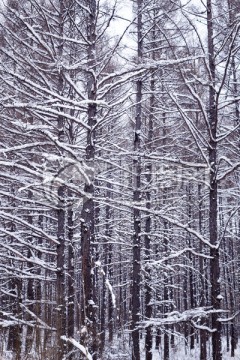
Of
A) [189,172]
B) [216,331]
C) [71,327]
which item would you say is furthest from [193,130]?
[71,327]

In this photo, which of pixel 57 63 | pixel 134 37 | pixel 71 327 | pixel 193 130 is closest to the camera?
pixel 193 130

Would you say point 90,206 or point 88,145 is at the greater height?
point 88,145

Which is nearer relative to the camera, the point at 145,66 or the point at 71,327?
the point at 145,66

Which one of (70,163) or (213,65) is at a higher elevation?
(213,65)

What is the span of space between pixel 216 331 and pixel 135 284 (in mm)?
5498

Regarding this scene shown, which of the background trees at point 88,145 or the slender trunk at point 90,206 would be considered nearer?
the background trees at point 88,145

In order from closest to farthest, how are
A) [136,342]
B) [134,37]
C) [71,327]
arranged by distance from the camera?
1. [71,327]
2. [136,342]
3. [134,37]

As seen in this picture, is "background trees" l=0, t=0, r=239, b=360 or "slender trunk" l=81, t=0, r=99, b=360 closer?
"background trees" l=0, t=0, r=239, b=360

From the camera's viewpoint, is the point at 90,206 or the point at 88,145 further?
the point at 88,145

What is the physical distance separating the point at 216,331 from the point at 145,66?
3.56 meters

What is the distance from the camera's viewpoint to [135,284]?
32.9 ft

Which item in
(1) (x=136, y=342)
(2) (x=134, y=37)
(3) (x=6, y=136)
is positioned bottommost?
(1) (x=136, y=342)

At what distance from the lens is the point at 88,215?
17.5 ft

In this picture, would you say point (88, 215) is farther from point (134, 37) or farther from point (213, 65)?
point (134, 37)
